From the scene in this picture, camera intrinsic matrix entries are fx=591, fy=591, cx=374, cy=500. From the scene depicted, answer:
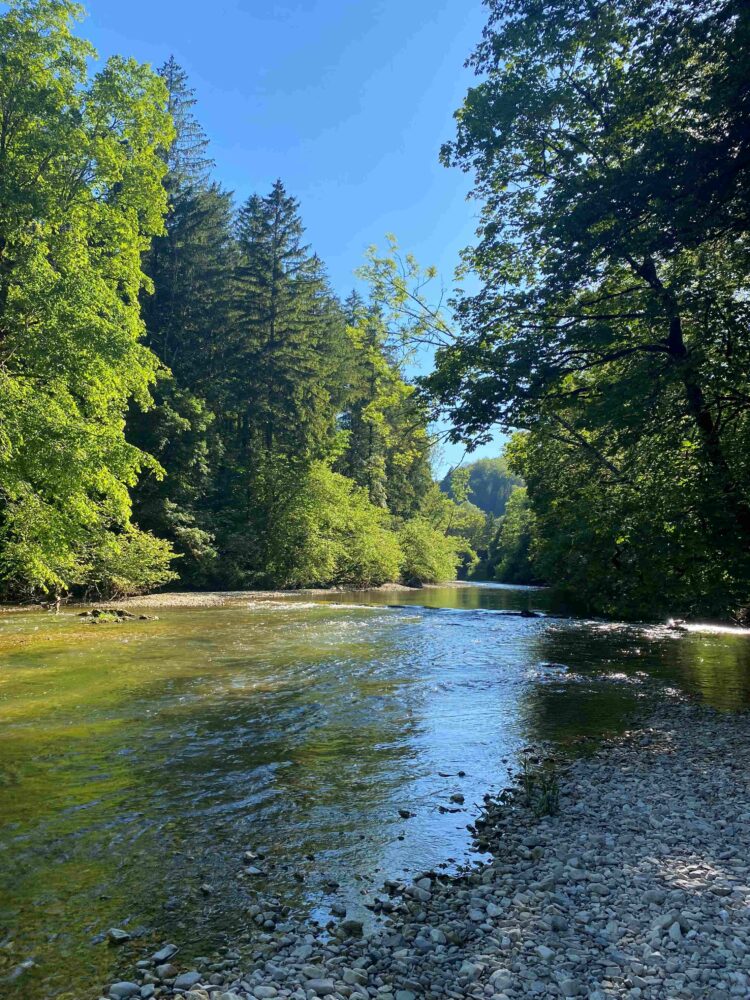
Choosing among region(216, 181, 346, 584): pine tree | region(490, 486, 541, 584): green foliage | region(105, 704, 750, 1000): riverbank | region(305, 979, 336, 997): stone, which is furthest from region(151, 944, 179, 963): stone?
region(490, 486, 541, 584): green foliage

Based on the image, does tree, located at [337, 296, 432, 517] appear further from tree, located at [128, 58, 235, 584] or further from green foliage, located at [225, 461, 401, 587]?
tree, located at [128, 58, 235, 584]

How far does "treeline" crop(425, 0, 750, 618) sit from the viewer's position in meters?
9.29

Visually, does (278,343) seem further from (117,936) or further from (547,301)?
(117,936)

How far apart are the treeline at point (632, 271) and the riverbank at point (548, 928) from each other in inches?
253

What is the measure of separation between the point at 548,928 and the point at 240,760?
4422 mm

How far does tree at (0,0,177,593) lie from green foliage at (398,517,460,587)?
38.8m

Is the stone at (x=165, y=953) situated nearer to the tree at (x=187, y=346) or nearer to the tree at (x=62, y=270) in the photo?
the tree at (x=62, y=270)

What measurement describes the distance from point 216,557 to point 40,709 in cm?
2645

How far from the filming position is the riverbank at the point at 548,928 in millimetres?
3379

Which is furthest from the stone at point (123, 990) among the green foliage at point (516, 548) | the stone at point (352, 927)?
the green foliage at point (516, 548)

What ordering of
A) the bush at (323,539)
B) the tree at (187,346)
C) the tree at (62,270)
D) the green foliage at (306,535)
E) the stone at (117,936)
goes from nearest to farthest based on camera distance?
the stone at (117,936), the tree at (62,270), the tree at (187,346), the green foliage at (306,535), the bush at (323,539)

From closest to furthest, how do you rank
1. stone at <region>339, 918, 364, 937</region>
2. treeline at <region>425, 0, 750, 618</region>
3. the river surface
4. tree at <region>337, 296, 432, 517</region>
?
stone at <region>339, 918, 364, 937</region>
the river surface
treeline at <region>425, 0, 750, 618</region>
tree at <region>337, 296, 432, 517</region>

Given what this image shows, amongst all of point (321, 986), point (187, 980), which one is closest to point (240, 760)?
point (187, 980)

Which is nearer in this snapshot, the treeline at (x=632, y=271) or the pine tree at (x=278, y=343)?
the treeline at (x=632, y=271)
